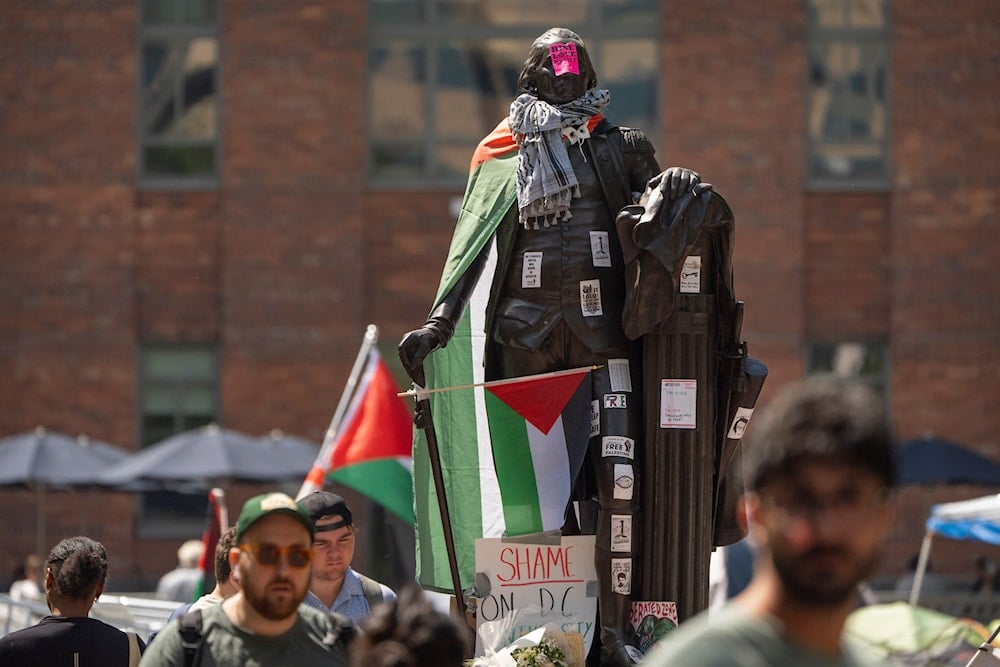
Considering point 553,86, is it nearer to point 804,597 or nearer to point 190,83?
point 804,597

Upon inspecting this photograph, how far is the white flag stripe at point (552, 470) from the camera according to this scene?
707 cm

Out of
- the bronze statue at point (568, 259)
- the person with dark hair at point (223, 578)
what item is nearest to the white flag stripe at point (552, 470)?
the bronze statue at point (568, 259)

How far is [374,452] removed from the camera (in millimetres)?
10984

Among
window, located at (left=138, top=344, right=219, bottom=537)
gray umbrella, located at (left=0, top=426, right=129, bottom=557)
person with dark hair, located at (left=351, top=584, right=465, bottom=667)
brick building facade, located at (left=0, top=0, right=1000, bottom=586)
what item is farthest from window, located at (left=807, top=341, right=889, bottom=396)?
person with dark hair, located at (left=351, top=584, right=465, bottom=667)

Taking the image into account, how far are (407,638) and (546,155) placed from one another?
364 cm

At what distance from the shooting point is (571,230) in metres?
7.21

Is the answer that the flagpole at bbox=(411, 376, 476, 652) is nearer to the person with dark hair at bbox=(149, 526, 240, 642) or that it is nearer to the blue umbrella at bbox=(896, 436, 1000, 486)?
the person with dark hair at bbox=(149, 526, 240, 642)

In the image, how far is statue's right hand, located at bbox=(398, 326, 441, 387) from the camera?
7.09 meters

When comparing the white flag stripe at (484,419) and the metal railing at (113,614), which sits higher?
the white flag stripe at (484,419)

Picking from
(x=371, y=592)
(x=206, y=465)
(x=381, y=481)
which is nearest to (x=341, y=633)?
(x=371, y=592)

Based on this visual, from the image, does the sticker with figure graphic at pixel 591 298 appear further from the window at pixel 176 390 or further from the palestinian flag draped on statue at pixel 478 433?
the window at pixel 176 390

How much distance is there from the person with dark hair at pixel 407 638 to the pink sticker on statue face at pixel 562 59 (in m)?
3.70

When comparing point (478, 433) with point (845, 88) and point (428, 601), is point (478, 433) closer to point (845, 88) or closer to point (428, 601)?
point (428, 601)

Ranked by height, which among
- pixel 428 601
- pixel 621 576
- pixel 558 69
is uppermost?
pixel 558 69
